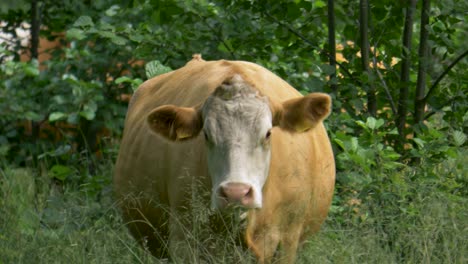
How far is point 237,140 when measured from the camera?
457 cm

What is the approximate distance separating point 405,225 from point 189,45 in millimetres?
2363

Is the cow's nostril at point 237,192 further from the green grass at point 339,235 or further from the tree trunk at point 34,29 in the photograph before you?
the tree trunk at point 34,29

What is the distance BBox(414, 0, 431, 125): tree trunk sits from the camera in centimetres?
637

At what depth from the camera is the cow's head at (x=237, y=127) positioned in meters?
4.44

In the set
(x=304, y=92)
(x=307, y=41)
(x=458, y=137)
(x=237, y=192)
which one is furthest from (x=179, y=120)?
(x=304, y=92)

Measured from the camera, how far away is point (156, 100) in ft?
19.3

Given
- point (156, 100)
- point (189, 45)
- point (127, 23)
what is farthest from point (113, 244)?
point (127, 23)

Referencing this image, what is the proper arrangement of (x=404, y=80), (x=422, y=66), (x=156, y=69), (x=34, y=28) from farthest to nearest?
(x=34, y=28), (x=156, y=69), (x=404, y=80), (x=422, y=66)

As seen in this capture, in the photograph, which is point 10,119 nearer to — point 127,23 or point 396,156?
point 127,23

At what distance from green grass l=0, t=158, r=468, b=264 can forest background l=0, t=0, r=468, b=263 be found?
14 mm

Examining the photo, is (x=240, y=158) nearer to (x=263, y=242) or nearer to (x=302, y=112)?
(x=302, y=112)

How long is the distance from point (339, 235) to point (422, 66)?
5.48 ft

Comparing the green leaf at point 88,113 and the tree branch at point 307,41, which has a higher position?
the tree branch at point 307,41

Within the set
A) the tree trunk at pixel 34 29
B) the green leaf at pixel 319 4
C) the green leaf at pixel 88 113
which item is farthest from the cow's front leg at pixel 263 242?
the tree trunk at pixel 34 29
